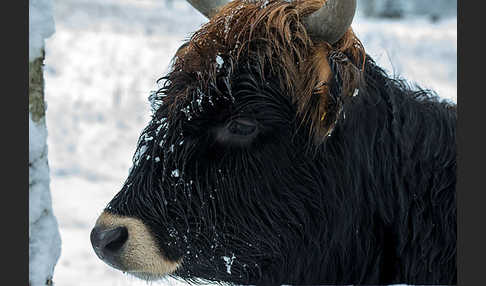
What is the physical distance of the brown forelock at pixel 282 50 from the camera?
7.82 feet

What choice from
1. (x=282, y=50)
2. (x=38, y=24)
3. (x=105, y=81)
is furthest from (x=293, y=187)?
(x=105, y=81)

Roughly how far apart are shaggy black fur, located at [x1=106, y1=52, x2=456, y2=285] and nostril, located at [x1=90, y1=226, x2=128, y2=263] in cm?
12

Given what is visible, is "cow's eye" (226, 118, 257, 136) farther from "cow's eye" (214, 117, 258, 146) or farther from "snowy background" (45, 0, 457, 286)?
"snowy background" (45, 0, 457, 286)

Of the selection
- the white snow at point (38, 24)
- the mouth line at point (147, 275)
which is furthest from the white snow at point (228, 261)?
the white snow at point (38, 24)

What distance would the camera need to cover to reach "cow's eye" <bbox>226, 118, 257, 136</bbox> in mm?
2350

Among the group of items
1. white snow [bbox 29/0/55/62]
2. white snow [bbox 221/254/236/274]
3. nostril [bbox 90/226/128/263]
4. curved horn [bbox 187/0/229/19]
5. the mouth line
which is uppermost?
curved horn [bbox 187/0/229/19]

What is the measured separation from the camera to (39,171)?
2.30m

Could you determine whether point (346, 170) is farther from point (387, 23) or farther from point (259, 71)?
point (387, 23)

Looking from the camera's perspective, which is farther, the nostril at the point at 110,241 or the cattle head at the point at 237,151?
the cattle head at the point at 237,151

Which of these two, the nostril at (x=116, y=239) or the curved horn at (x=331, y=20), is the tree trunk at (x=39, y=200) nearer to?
the nostril at (x=116, y=239)

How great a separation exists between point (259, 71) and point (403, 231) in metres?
1.04

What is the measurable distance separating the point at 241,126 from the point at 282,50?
40 centimetres

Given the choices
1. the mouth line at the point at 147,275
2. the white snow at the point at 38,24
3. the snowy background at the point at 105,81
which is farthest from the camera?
the snowy background at the point at 105,81

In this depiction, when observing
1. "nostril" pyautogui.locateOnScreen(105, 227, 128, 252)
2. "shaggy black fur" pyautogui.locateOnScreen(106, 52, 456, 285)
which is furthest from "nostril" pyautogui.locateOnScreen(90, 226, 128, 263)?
"shaggy black fur" pyautogui.locateOnScreen(106, 52, 456, 285)
